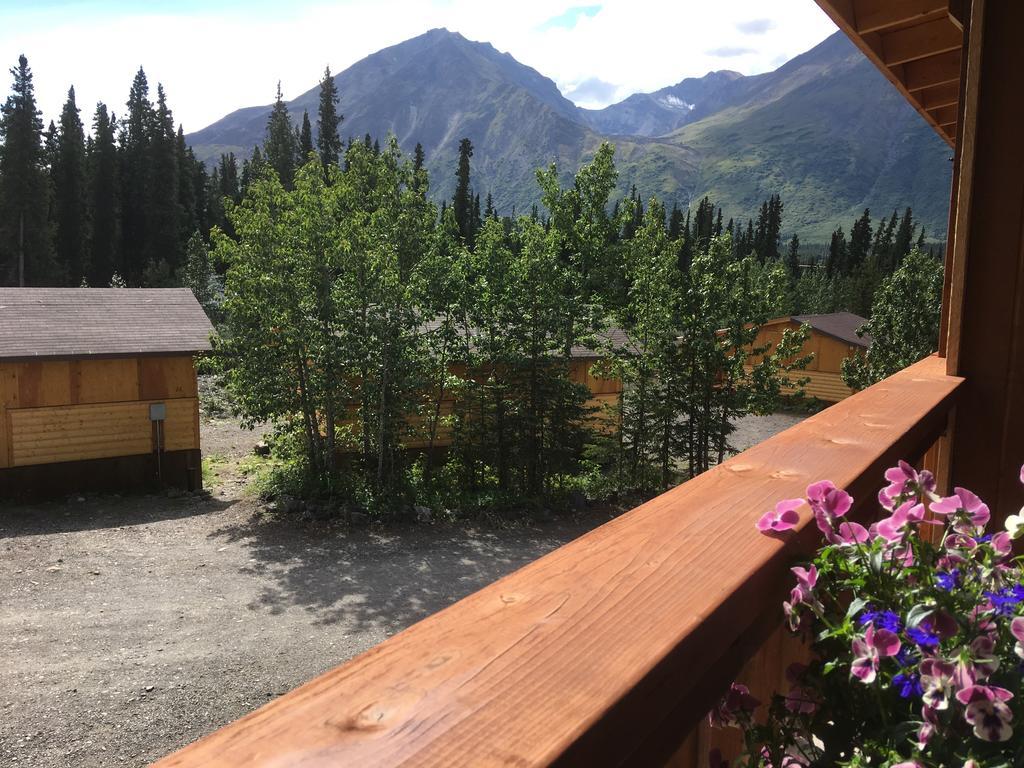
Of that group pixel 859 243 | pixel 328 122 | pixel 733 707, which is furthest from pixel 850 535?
pixel 328 122

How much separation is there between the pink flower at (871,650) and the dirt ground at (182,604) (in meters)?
6.60

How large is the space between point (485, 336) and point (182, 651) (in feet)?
25.2

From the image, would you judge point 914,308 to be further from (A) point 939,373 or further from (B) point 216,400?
(B) point 216,400

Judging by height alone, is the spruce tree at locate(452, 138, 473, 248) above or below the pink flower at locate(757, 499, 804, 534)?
above

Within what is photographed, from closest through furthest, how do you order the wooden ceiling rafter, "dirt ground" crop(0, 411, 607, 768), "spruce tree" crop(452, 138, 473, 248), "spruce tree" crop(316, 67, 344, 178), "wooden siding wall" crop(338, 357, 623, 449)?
the wooden ceiling rafter
"dirt ground" crop(0, 411, 607, 768)
"wooden siding wall" crop(338, 357, 623, 449)
"spruce tree" crop(452, 138, 473, 248)
"spruce tree" crop(316, 67, 344, 178)

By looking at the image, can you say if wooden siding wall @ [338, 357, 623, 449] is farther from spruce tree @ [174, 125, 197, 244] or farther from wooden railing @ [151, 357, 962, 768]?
spruce tree @ [174, 125, 197, 244]

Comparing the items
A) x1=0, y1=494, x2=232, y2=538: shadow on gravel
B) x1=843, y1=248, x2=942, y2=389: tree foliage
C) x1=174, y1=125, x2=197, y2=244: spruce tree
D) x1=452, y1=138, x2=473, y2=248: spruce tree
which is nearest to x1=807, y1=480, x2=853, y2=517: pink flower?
x1=0, y1=494, x2=232, y2=538: shadow on gravel

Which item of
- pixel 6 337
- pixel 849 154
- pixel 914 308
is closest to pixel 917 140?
pixel 849 154

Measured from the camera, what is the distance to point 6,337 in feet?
41.1

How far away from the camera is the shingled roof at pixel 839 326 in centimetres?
2399

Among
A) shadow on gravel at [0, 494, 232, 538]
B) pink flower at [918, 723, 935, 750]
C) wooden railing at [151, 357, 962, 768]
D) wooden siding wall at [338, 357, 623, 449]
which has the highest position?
wooden railing at [151, 357, 962, 768]

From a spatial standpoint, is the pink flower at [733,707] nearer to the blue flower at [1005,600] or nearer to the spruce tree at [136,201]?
the blue flower at [1005,600]

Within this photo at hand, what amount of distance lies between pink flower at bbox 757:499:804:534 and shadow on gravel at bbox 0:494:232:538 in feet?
41.7

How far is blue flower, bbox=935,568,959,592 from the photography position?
0.74 metres
